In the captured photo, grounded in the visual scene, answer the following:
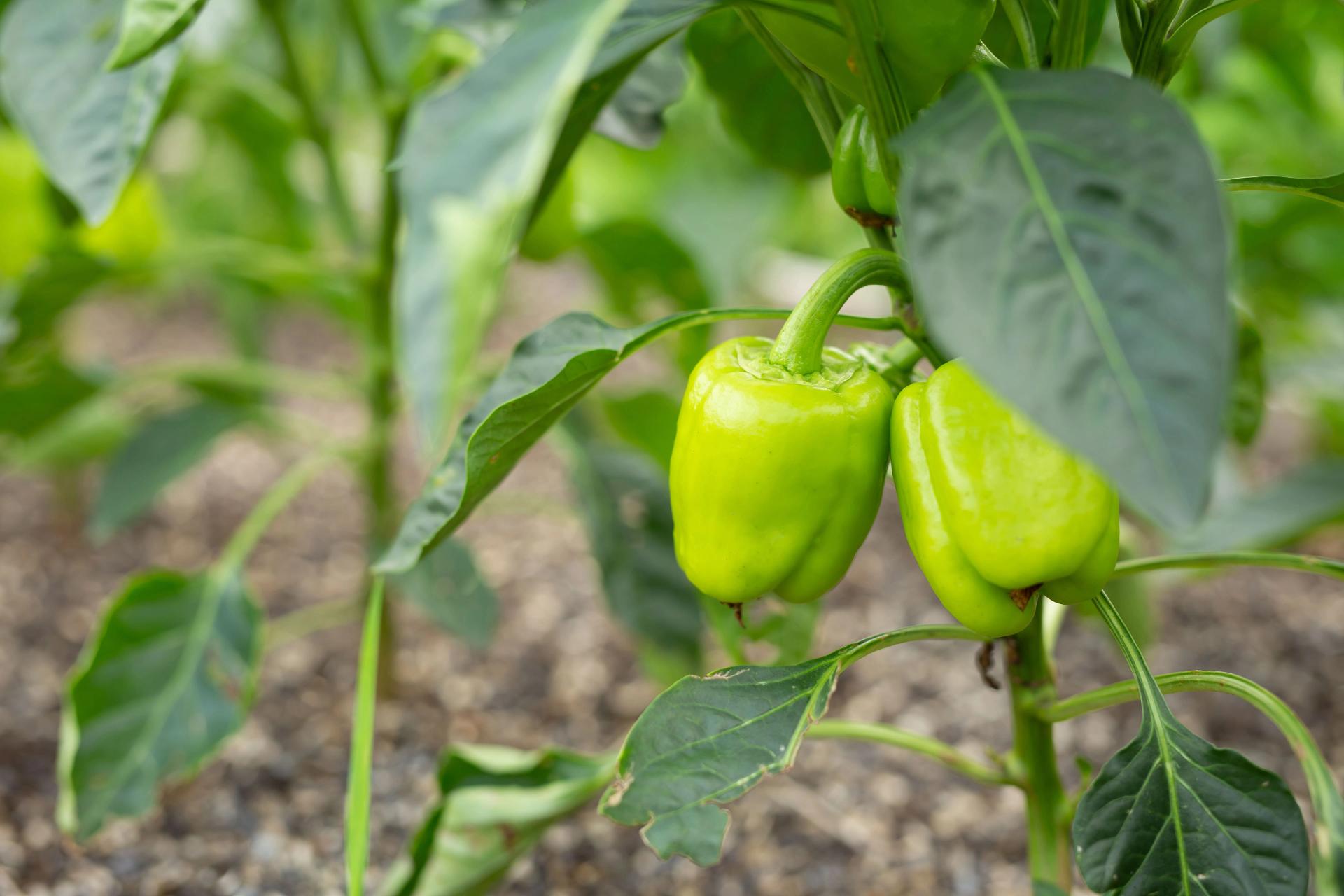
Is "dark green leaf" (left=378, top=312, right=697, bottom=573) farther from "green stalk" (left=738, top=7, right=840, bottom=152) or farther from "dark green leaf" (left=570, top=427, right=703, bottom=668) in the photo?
"dark green leaf" (left=570, top=427, right=703, bottom=668)

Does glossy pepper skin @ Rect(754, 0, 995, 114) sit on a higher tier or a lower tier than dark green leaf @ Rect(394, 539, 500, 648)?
higher

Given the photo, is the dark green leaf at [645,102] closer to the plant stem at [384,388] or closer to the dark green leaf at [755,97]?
the dark green leaf at [755,97]

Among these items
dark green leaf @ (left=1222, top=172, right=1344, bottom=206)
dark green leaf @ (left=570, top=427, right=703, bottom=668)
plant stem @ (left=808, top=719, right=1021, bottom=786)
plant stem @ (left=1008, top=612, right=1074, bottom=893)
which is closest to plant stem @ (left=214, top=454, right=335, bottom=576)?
dark green leaf @ (left=570, top=427, right=703, bottom=668)

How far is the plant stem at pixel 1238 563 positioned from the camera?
499mm

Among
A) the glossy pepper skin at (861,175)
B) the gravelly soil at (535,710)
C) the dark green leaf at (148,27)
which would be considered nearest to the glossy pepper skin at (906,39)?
the glossy pepper skin at (861,175)

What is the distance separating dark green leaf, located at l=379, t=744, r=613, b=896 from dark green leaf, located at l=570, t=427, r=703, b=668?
0.20 meters

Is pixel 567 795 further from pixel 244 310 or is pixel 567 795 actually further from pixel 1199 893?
pixel 244 310

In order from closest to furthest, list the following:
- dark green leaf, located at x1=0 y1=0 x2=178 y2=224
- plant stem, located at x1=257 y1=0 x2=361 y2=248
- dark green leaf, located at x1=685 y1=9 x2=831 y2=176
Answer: dark green leaf, located at x1=0 y1=0 x2=178 y2=224
dark green leaf, located at x1=685 y1=9 x2=831 y2=176
plant stem, located at x1=257 y1=0 x2=361 y2=248

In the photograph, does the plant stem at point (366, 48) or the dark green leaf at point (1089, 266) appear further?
the plant stem at point (366, 48)

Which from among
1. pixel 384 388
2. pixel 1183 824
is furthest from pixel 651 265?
pixel 1183 824

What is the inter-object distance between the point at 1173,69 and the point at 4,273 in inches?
44.3

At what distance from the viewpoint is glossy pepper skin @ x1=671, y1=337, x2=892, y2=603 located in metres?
0.41

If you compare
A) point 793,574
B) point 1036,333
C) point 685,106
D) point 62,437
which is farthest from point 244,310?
point 1036,333

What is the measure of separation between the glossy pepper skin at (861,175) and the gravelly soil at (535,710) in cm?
49
